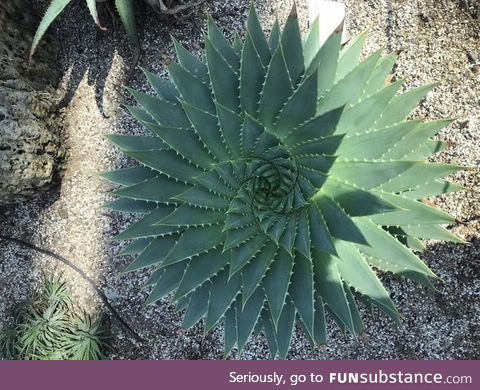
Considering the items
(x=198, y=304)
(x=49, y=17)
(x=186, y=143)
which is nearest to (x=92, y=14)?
(x=49, y=17)

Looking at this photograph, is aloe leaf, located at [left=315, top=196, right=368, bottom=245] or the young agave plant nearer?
aloe leaf, located at [left=315, top=196, right=368, bottom=245]

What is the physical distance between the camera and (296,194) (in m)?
1.46

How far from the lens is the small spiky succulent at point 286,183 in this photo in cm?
143

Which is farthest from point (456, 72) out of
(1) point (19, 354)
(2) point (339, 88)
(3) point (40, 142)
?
(1) point (19, 354)

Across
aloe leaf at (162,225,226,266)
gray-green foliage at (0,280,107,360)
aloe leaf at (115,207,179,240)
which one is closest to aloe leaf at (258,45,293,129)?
aloe leaf at (162,225,226,266)

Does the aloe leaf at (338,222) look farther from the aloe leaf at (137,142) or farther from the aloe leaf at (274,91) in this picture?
the aloe leaf at (137,142)

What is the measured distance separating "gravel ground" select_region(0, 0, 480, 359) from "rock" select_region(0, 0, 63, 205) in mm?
137

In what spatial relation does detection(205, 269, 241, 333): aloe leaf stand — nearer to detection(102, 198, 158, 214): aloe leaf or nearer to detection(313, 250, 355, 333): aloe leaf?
detection(313, 250, 355, 333): aloe leaf

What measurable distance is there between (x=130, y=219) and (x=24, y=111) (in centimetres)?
75

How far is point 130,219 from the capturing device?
2.76 metres

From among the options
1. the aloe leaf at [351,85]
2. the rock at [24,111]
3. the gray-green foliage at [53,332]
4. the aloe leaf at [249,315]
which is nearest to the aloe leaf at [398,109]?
the aloe leaf at [351,85]

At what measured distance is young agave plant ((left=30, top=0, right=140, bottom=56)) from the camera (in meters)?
2.22

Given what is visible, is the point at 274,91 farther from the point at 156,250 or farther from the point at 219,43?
the point at 156,250

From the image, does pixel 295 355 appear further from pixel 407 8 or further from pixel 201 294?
pixel 407 8
